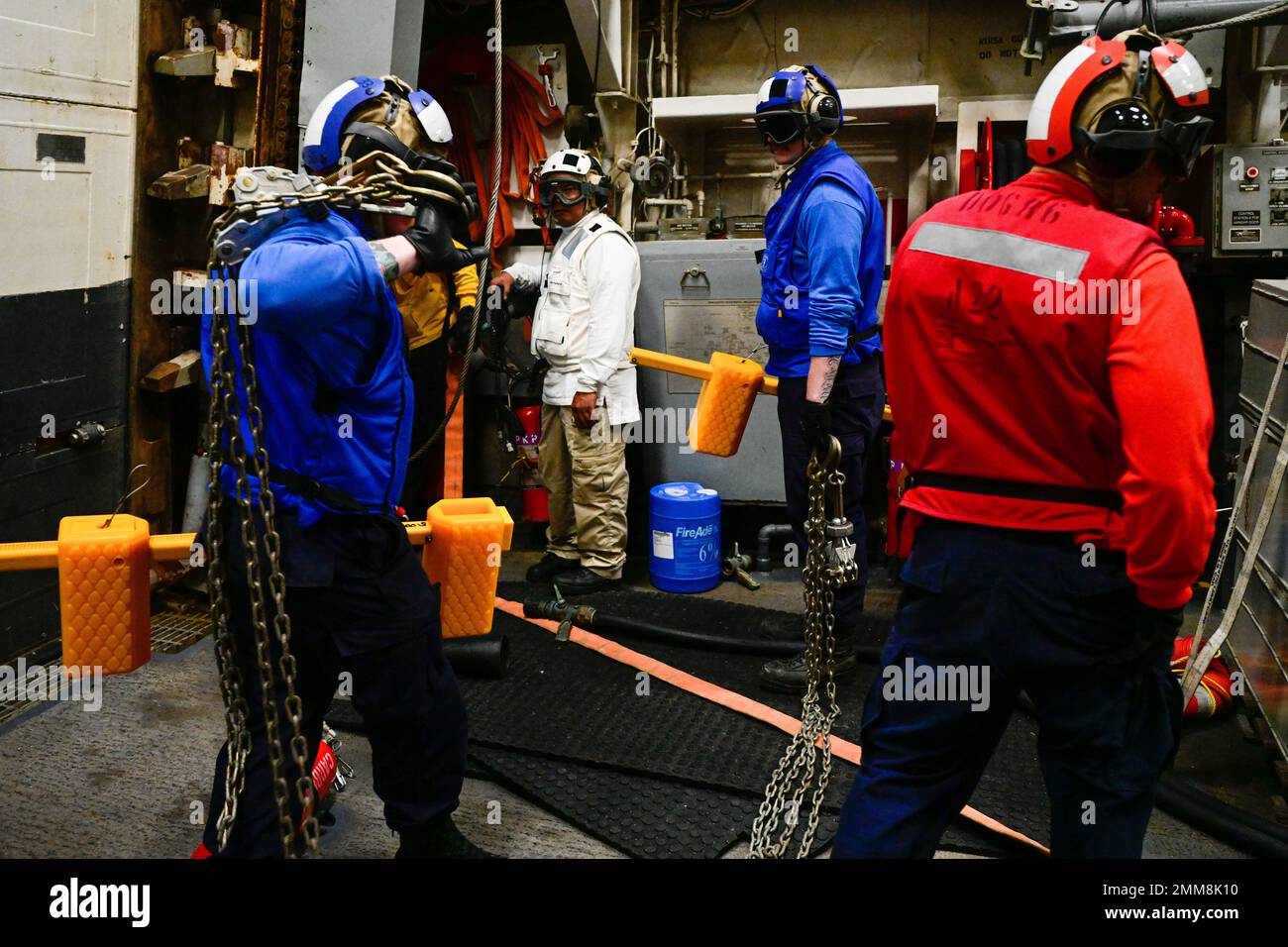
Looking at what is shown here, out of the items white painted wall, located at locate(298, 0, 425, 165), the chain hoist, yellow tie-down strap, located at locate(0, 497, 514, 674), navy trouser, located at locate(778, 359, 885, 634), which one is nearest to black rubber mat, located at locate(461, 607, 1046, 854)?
navy trouser, located at locate(778, 359, 885, 634)

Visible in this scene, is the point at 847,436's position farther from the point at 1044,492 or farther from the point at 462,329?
the point at 462,329

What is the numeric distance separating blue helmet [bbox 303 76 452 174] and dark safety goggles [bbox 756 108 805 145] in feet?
6.06

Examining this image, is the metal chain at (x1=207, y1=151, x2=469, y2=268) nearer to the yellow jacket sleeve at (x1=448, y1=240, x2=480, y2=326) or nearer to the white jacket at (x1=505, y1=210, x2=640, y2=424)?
the yellow jacket sleeve at (x1=448, y1=240, x2=480, y2=326)

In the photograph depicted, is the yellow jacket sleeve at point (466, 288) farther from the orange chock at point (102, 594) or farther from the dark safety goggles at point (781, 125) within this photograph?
the orange chock at point (102, 594)

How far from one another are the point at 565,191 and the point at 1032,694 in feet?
13.4

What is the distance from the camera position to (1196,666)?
351cm

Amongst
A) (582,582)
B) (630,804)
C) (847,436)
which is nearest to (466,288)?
(582,582)

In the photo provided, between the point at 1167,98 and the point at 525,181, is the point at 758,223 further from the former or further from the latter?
the point at 1167,98

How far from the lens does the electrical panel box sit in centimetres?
537

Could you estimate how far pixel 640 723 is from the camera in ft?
13.5

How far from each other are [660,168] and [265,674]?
4699 millimetres

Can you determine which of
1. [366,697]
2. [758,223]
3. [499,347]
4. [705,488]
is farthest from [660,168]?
[366,697]

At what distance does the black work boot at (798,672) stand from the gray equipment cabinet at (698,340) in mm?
1874

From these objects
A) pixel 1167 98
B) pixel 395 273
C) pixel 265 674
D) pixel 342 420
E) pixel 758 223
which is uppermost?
pixel 758 223
